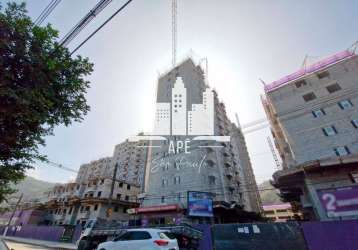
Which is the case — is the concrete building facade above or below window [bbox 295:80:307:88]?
below

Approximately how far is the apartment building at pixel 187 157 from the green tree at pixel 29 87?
70.1ft

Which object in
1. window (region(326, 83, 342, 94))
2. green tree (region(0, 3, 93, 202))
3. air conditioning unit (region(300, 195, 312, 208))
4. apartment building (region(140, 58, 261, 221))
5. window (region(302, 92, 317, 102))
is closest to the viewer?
green tree (region(0, 3, 93, 202))

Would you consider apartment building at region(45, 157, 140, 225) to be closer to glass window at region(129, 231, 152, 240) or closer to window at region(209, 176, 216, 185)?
window at region(209, 176, 216, 185)

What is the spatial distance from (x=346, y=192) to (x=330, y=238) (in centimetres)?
694

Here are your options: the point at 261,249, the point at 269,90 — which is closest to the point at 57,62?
the point at 261,249

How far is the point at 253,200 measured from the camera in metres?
47.4

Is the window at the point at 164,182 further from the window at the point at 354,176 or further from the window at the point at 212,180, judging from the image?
the window at the point at 354,176

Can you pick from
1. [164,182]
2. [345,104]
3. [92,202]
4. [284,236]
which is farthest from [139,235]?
[92,202]

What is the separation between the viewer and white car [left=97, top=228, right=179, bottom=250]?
26.0ft

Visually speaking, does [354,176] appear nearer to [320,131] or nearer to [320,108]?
[320,131]

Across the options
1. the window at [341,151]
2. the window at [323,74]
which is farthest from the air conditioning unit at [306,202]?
the window at [323,74]

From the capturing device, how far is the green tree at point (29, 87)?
7887 millimetres

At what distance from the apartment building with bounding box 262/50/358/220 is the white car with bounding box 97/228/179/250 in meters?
14.2

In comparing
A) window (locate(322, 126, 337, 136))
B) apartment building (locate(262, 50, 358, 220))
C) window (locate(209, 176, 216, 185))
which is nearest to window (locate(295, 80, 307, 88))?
apartment building (locate(262, 50, 358, 220))
